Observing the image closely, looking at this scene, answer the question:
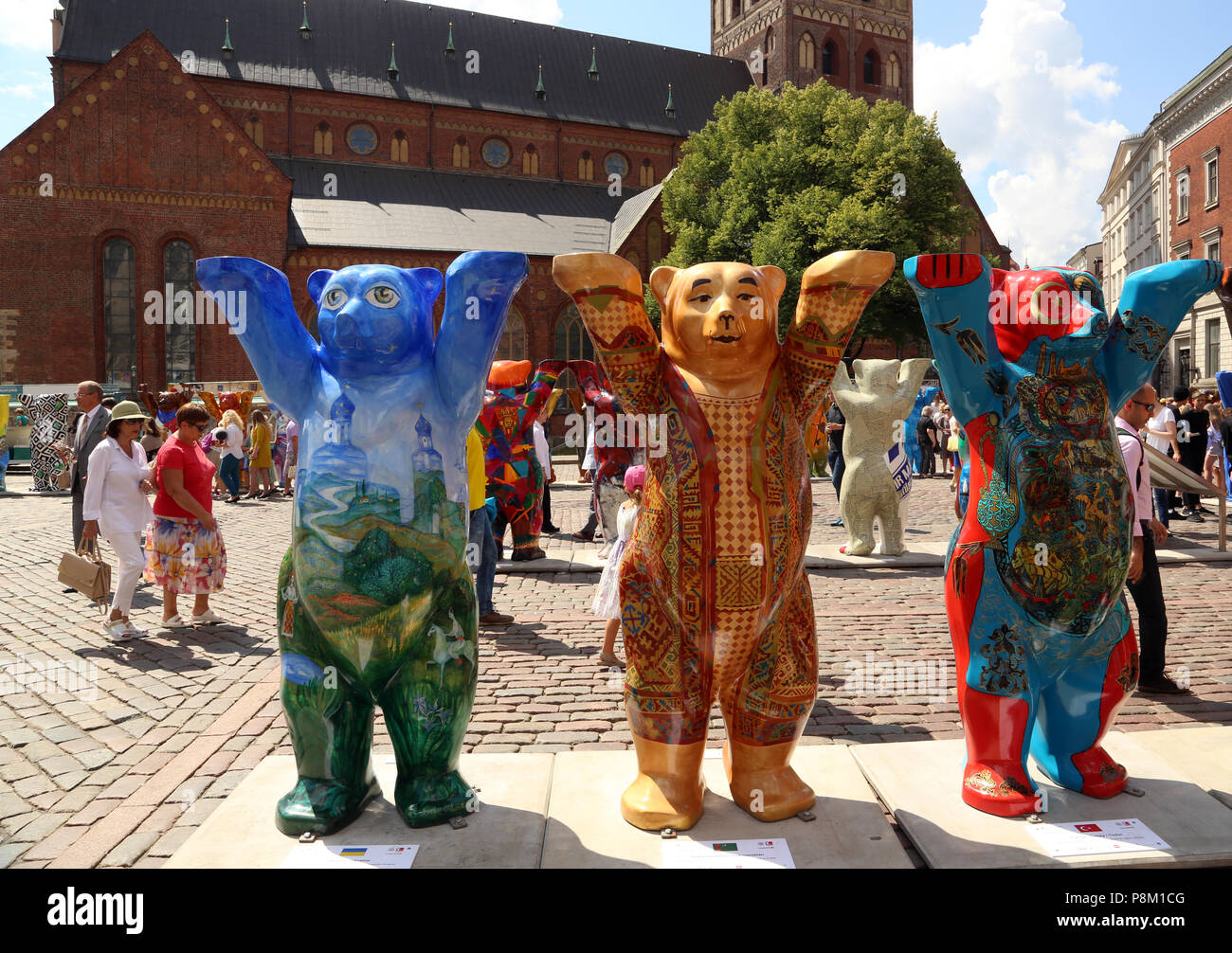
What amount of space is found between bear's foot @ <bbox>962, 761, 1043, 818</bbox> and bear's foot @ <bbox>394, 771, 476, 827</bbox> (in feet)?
6.10

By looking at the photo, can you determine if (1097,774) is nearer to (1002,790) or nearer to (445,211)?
(1002,790)

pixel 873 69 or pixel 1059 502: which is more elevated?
pixel 873 69

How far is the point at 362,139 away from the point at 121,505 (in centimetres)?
3220

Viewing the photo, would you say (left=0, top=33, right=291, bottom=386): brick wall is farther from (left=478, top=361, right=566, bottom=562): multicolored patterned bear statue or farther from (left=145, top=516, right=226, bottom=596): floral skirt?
(left=145, top=516, right=226, bottom=596): floral skirt

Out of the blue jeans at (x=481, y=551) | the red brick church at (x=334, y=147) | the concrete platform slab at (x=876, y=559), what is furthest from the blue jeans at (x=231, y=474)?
the red brick church at (x=334, y=147)

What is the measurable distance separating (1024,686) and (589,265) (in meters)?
2.13

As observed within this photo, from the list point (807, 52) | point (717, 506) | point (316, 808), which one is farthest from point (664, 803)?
point (807, 52)

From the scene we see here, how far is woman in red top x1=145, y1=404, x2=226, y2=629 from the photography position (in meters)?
6.48

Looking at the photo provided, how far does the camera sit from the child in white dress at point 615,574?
4.58m

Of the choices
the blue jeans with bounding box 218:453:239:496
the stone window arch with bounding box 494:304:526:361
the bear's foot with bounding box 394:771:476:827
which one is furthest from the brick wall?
the bear's foot with bounding box 394:771:476:827

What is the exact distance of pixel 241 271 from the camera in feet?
9.68

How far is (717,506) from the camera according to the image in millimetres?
2875

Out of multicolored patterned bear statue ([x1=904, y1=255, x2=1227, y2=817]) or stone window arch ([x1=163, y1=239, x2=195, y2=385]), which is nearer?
multicolored patterned bear statue ([x1=904, y1=255, x2=1227, y2=817])
